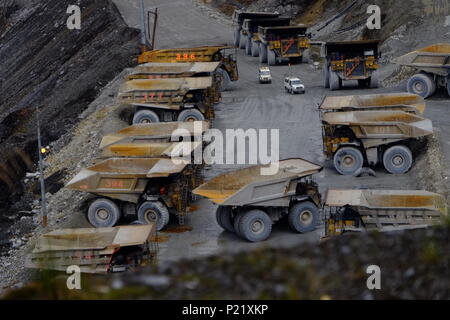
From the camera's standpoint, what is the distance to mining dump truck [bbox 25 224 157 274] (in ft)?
75.8

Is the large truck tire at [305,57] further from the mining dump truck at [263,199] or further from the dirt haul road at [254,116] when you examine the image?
the mining dump truck at [263,199]

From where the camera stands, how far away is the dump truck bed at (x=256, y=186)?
24891mm

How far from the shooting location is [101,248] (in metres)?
23.3

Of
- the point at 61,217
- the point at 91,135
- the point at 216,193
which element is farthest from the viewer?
the point at 91,135

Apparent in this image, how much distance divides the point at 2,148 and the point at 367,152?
23.4 meters

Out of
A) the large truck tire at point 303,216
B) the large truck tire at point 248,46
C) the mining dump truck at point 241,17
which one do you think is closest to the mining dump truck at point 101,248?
the large truck tire at point 303,216

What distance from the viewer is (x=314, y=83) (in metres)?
49.8

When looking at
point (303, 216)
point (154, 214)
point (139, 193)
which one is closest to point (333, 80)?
point (139, 193)

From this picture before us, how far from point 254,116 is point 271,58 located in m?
14.0

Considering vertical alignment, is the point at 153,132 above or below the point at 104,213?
above

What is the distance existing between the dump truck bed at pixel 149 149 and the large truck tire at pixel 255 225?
477 cm

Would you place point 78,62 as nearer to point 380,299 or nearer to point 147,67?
point 147,67

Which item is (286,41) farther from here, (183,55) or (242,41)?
(183,55)

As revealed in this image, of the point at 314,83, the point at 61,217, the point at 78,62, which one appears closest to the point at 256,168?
the point at 61,217
